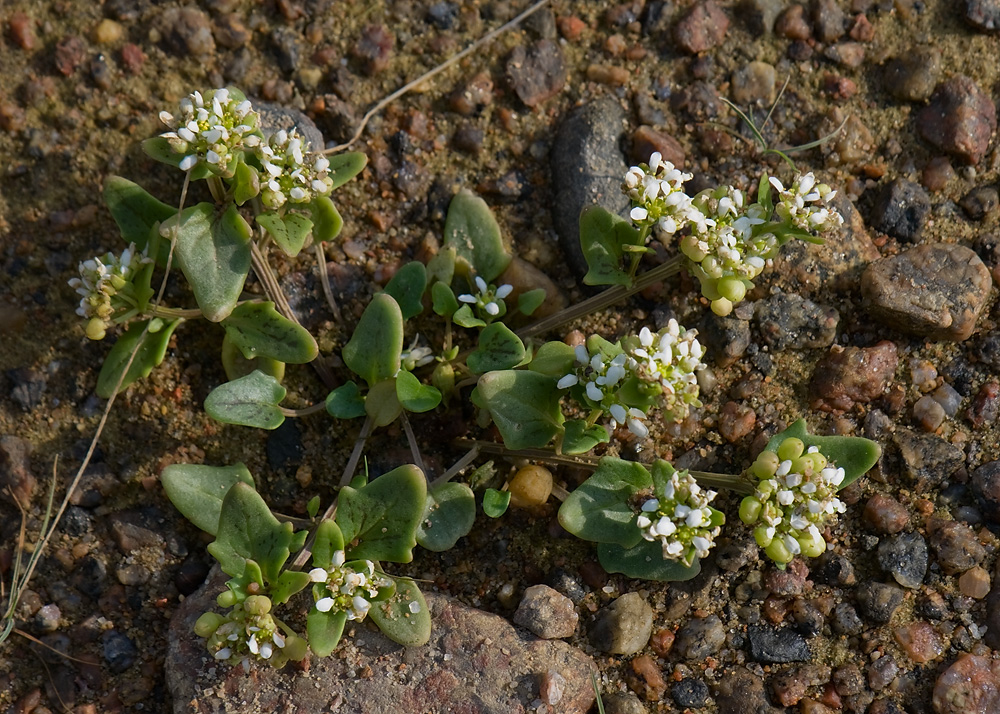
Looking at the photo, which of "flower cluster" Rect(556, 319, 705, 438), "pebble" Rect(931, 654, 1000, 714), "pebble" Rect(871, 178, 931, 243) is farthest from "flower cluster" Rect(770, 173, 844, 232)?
"pebble" Rect(931, 654, 1000, 714)

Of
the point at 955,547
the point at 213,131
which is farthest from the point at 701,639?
the point at 213,131

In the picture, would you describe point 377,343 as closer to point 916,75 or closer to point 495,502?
point 495,502

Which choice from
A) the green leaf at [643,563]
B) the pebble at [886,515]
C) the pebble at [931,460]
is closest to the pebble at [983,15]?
the pebble at [931,460]

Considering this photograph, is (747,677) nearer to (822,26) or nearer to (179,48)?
(822,26)

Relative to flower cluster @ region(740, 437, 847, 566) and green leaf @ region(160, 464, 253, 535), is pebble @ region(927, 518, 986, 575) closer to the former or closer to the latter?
flower cluster @ region(740, 437, 847, 566)

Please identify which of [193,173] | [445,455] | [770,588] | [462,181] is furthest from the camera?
[462,181]

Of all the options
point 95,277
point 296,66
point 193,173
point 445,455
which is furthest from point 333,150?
point 445,455

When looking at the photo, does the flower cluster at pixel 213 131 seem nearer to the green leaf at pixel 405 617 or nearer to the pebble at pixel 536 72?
the pebble at pixel 536 72
